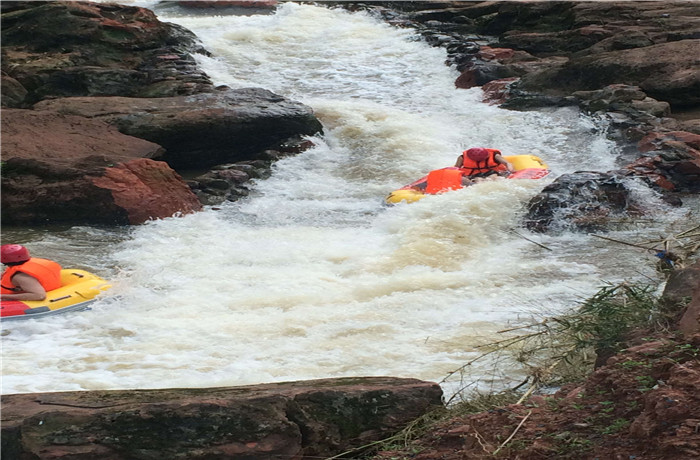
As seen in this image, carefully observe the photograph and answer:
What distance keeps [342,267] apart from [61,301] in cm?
237

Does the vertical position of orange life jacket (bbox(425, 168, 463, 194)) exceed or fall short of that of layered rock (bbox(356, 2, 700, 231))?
it falls short

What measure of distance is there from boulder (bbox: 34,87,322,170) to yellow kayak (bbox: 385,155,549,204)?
2518 mm

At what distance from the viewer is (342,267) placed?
7578 mm

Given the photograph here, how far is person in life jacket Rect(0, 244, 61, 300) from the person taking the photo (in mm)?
6730

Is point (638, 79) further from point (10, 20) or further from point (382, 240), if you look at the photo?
point (10, 20)

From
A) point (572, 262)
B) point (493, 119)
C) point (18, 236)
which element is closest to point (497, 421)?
point (572, 262)

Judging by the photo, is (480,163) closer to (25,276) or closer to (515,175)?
(515,175)

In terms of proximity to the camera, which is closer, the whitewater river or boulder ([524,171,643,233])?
the whitewater river

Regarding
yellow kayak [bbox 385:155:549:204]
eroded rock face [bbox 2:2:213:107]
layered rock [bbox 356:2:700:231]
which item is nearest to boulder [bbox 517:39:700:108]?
layered rock [bbox 356:2:700:231]

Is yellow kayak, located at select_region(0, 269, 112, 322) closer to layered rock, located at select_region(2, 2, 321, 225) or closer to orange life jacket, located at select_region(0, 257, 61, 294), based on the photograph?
orange life jacket, located at select_region(0, 257, 61, 294)

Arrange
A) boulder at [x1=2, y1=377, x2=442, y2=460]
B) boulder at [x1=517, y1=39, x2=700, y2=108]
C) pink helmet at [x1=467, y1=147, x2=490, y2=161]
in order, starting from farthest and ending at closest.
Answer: boulder at [x1=517, y1=39, x2=700, y2=108]
pink helmet at [x1=467, y1=147, x2=490, y2=161]
boulder at [x1=2, y1=377, x2=442, y2=460]

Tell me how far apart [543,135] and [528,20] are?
19.4 ft

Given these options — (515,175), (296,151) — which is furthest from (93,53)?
(515,175)

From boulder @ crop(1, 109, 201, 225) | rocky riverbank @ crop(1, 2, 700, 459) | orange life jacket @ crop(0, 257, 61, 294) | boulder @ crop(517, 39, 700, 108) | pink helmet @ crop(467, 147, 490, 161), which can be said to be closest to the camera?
rocky riverbank @ crop(1, 2, 700, 459)
